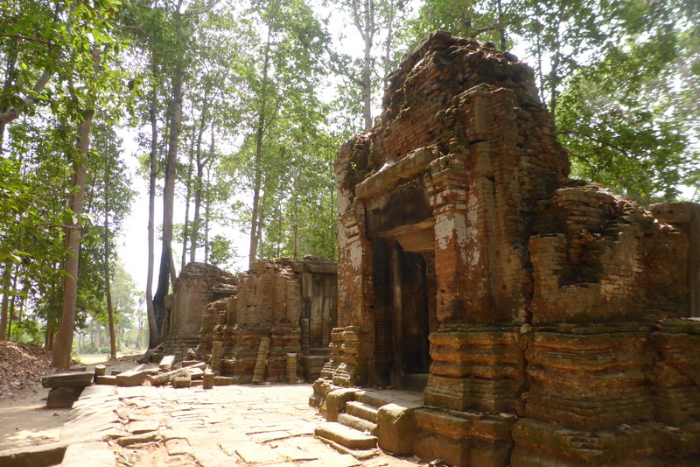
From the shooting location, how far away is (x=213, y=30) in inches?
924

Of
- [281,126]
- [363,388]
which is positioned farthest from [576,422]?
[281,126]

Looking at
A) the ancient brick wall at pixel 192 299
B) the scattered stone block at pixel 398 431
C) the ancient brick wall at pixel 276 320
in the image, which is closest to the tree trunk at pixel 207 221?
the ancient brick wall at pixel 192 299

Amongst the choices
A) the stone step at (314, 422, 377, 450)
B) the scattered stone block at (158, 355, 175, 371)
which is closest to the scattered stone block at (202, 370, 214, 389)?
the scattered stone block at (158, 355, 175, 371)

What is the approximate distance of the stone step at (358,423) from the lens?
5.44 metres

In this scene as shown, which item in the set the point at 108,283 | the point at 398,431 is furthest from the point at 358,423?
the point at 108,283

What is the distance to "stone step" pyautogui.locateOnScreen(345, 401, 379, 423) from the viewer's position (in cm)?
564

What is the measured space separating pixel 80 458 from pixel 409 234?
525 cm

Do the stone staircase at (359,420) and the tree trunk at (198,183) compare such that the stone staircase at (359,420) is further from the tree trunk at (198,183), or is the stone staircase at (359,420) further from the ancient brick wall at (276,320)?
the tree trunk at (198,183)

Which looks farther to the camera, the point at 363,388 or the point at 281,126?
the point at 281,126

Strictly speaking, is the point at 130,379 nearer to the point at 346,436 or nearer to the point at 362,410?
the point at 362,410

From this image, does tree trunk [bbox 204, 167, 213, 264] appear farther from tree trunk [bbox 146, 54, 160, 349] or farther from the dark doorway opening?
the dark doorway opening

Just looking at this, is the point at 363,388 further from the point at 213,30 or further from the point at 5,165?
the point at 213,30

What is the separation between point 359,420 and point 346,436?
2.09 feet

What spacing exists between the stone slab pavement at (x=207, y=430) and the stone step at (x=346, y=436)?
0.15 meters
